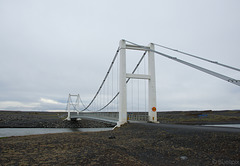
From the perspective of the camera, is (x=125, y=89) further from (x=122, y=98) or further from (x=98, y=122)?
(x=98, y=122)

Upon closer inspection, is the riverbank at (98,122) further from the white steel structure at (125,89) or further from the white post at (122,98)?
the white steel structure at (125,89)

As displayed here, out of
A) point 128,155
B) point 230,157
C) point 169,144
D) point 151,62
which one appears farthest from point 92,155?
point 151,62

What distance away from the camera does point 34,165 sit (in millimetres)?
5359

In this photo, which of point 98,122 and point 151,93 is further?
point 98,122

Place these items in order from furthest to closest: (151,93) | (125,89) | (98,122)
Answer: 1. (98,122)
2. (151,93)
3. (125,89)

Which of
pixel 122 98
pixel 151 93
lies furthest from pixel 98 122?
pixel 151 93

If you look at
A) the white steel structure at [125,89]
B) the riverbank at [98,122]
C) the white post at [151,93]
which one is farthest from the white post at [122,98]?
the riverbank at [98,122]

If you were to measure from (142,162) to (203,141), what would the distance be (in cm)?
287

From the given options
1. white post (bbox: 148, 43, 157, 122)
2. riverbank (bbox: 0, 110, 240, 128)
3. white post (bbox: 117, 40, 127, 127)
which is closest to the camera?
white post (bbox: 117, 40, 127, 127)

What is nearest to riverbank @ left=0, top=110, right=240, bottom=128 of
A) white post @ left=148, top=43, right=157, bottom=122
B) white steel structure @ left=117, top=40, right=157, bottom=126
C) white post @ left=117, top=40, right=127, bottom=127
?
white post @ left=117, top=40, right=127, bottom=127

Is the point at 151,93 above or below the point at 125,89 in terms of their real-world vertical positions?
below

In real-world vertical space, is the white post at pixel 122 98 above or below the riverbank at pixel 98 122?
above

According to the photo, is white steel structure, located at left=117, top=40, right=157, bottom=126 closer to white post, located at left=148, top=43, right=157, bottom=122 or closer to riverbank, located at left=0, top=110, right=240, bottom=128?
white post, located at left=148, top=43, right=157, bottom=122

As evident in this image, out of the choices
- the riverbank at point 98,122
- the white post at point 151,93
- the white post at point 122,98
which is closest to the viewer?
the white post at point 122,98
